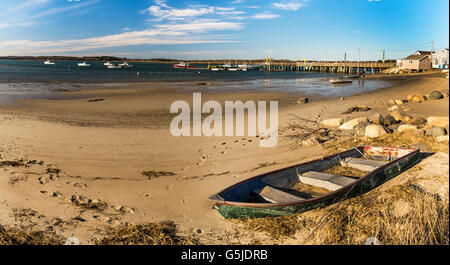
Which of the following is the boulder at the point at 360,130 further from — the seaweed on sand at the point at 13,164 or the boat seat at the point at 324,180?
the seaweed on sand at the point at 13,164

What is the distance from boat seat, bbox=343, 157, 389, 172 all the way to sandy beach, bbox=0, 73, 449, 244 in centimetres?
98

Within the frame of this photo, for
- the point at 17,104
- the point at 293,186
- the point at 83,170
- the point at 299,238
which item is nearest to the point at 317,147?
the point at 293,186

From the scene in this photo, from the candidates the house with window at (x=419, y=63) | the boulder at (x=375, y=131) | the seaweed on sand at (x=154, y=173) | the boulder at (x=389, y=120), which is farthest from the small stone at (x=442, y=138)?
the house with window at (x=419, y=63)

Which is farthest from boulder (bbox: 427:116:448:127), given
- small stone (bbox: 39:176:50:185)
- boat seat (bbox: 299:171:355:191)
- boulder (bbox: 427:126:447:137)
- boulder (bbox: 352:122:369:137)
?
small stone (bbox: 39:176:50:185)

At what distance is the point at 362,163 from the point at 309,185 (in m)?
2.26

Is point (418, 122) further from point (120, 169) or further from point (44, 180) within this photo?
point (44, 180)

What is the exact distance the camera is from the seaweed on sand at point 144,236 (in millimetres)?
5584

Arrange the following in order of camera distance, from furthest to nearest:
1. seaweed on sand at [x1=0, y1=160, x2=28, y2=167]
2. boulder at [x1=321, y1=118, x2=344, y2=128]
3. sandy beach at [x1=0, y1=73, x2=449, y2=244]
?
boulder at [x1=321, y1=118, x2=344, y2=128], seaweed on sand at [x1=0, y1=160, x2=28, y2=167], sandy beach at [x1=0, y1=73, x2=449, y2=244]

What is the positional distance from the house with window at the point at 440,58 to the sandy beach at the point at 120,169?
180ft

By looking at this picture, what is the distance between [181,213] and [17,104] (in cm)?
2058

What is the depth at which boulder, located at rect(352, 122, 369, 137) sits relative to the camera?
1234 centimetres

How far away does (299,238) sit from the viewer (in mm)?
5727

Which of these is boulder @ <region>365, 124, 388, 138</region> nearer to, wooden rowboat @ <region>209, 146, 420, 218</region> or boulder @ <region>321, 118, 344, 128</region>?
boulder @ <region>321, 118, 344, 128</region>
